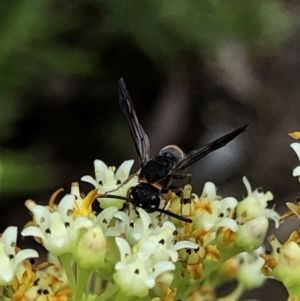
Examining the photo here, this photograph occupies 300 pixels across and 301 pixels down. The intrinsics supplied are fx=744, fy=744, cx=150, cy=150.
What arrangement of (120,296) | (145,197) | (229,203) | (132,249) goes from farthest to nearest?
(229,203)
(145,197)
(132,249)
(120,296)

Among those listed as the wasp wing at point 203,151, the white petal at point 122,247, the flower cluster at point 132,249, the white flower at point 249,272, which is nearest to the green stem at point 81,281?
the flower cluster at point 132,249

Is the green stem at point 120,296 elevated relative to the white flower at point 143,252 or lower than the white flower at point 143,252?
lower

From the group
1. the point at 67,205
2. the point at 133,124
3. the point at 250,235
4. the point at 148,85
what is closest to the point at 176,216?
the point at 250,235

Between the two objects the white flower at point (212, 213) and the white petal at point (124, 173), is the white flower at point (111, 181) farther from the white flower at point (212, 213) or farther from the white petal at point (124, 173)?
the white flower at point (212, 213)

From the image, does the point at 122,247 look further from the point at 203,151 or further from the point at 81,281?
the point at 203,151

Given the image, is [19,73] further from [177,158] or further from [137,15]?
[177,158]

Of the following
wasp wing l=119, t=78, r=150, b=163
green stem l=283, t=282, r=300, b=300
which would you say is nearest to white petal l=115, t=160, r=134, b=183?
wasp wing l=119, t=78, r=150, b=163
